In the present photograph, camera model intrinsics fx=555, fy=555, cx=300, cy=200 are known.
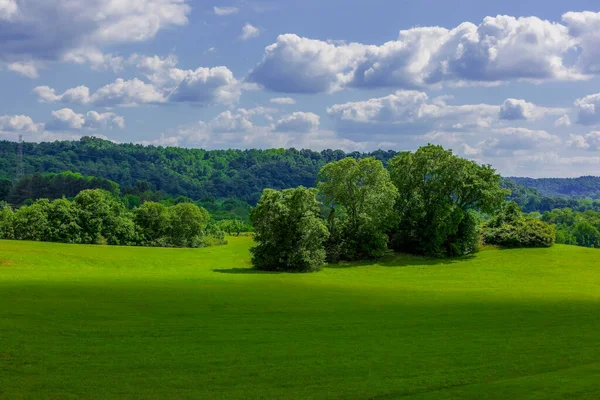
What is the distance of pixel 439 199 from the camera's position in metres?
80.4

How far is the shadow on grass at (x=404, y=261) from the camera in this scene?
240ft

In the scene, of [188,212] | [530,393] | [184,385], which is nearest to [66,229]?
[188,212]

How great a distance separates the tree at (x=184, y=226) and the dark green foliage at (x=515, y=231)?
61.8 metres

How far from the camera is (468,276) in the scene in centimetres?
6316

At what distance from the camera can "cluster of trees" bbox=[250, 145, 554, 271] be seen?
66375 millimetres

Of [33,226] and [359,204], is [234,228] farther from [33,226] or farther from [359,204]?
[359,204]

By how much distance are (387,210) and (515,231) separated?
20.7 meters

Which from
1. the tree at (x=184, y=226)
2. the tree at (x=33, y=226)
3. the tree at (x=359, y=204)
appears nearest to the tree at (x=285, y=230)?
the tree at (x=359, y=204)

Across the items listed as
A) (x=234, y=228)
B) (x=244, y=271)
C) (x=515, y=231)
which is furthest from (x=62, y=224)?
(x=234, y=228)

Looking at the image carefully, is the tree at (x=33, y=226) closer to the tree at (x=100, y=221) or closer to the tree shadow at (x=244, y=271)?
the tree at (x=100, y=221)

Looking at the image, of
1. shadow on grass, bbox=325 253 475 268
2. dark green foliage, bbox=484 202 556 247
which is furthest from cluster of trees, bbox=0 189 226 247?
dark green foliage, bbox=484 202 556 247

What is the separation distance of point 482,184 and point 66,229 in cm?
6747

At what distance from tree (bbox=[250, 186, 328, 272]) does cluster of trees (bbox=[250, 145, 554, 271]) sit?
119 mm

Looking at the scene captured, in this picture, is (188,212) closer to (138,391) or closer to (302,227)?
(302,227)
